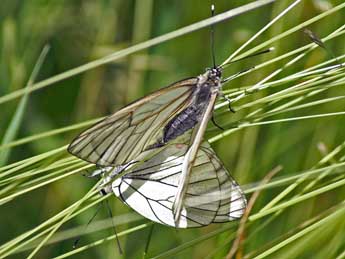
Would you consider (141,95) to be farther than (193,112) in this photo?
Yes

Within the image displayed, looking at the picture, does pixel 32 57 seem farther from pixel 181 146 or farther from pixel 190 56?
pixel 181 146

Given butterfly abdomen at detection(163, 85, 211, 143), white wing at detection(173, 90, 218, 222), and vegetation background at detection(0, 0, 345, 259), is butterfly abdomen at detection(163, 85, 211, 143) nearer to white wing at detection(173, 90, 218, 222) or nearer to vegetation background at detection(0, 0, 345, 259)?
white wing at detection(173, 90, 218, 222)

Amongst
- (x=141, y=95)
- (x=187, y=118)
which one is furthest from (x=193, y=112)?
(x=141, y=95)

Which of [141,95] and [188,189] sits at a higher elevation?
[141,95]

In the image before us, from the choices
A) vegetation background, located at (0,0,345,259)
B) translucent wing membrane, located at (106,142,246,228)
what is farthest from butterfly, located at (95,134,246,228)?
vegetation background, located at (0,0,345,259)

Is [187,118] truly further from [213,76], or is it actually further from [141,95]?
[141,95]

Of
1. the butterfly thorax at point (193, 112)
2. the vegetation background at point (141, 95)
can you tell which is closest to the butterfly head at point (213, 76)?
the butterfly thorax at point (193, 112)
